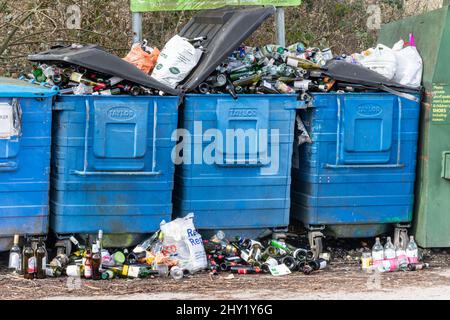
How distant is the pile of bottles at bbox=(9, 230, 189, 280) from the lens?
23.9 ft

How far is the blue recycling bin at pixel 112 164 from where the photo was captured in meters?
7.45

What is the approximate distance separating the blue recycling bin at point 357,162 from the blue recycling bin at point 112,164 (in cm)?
122

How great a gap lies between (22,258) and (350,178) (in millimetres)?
2807

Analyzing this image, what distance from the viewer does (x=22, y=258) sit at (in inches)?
289

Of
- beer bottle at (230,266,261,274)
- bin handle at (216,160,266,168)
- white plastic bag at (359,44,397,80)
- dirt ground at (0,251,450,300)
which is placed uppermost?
white plastic bag at (359,44,397,80)

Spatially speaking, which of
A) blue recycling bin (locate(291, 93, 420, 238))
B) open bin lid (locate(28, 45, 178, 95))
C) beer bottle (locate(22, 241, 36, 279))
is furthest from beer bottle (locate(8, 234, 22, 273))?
blue recycling bin (locate(291, 93, 420, 238))

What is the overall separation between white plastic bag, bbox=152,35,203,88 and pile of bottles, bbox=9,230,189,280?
1.29 m

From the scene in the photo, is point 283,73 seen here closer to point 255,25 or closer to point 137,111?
point 255,25

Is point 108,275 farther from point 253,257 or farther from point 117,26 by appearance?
point 117,26

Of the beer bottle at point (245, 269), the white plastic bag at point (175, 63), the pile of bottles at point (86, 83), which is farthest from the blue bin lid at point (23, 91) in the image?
the beer bottle at point (245, 269)

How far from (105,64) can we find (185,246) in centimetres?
159

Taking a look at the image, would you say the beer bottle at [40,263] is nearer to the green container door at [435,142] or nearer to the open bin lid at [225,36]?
the open bin lid at [225,36]

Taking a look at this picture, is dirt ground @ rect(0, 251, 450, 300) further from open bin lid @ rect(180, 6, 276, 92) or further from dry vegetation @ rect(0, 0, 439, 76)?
dry vegetation @ rect(0, 0, 439, 76)

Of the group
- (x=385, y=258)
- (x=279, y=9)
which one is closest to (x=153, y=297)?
(x=385, y=258)
